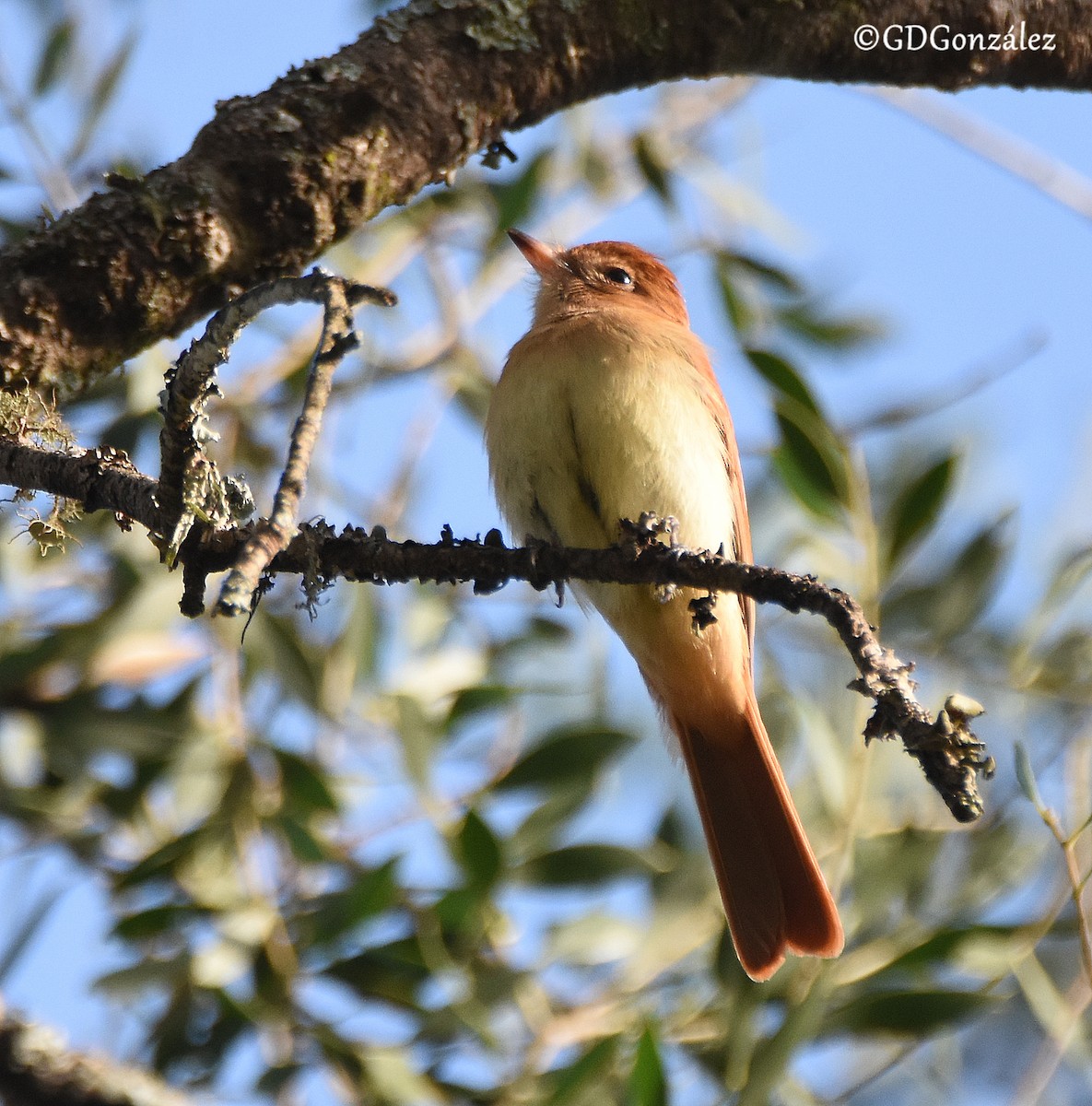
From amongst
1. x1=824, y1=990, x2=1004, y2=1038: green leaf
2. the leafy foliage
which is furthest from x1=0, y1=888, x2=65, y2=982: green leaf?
x1=824, y1=990, x2=1004, y2=1038: green leaf

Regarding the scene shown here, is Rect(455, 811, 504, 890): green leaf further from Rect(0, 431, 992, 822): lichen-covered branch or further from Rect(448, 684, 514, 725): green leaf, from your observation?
Rect(0, 431, 992, 822): lichen-covered branch

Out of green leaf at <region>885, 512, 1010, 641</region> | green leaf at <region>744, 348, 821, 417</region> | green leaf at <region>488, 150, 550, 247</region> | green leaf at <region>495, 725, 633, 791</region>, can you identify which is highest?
green leaf at <region>488, 150, 550, 247</region>

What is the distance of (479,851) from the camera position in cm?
322

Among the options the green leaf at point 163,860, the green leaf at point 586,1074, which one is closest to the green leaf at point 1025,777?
the green leaf at point 586,1074

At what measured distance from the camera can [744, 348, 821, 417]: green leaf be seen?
3189 mm

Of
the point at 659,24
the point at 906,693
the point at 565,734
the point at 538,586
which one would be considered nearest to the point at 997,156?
the point at 659,24

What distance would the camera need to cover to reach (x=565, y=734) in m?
3.47

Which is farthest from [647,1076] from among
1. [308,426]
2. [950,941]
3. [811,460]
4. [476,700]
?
[308,426]

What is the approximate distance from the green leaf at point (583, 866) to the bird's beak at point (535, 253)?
5.82 feet

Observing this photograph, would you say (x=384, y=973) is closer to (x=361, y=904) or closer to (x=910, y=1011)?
(x=361, y=904)

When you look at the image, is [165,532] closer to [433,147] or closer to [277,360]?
[433,147]

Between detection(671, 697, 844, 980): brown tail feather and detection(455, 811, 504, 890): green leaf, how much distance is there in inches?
20.7

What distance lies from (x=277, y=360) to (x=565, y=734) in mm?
1729

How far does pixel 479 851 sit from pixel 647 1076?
0.74 meters
